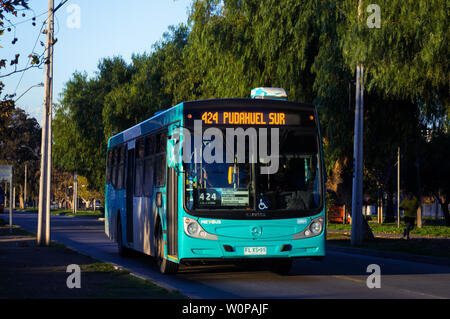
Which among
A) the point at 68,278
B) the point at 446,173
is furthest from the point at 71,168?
the point at 68,278

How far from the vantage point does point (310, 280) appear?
15.4m

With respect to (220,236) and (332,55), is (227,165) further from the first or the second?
(332,55)

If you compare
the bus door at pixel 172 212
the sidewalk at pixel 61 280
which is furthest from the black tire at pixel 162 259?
the sidewalk at pixel 61 280

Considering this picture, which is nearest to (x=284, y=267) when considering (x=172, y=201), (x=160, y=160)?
(x=172, y=201)

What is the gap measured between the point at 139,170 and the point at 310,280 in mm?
5635

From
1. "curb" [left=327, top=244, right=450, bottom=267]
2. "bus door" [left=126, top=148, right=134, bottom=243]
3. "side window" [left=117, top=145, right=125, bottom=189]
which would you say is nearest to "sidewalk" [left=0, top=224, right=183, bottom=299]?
"bus door" [left=126, top=148, right=134, bottom=243]

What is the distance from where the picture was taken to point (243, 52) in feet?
100

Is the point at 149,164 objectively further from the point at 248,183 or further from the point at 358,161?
the point at 358,161

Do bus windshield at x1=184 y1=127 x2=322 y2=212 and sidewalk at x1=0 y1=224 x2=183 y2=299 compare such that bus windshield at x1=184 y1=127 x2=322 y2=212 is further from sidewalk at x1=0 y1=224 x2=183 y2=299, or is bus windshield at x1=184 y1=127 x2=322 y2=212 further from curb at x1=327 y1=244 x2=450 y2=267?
curb at x1=327 y1=244 x2=450 y2=267

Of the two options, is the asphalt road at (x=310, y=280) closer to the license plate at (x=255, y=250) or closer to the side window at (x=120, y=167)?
the license plate at (x=255, y=250)

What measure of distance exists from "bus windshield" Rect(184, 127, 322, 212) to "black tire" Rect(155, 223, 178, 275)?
6.25 ft

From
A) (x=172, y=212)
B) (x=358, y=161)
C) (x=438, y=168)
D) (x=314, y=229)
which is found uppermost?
(x=438, y=168)

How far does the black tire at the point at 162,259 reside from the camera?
1625 cm

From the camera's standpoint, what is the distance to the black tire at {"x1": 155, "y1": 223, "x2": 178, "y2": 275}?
1625 centimetres
